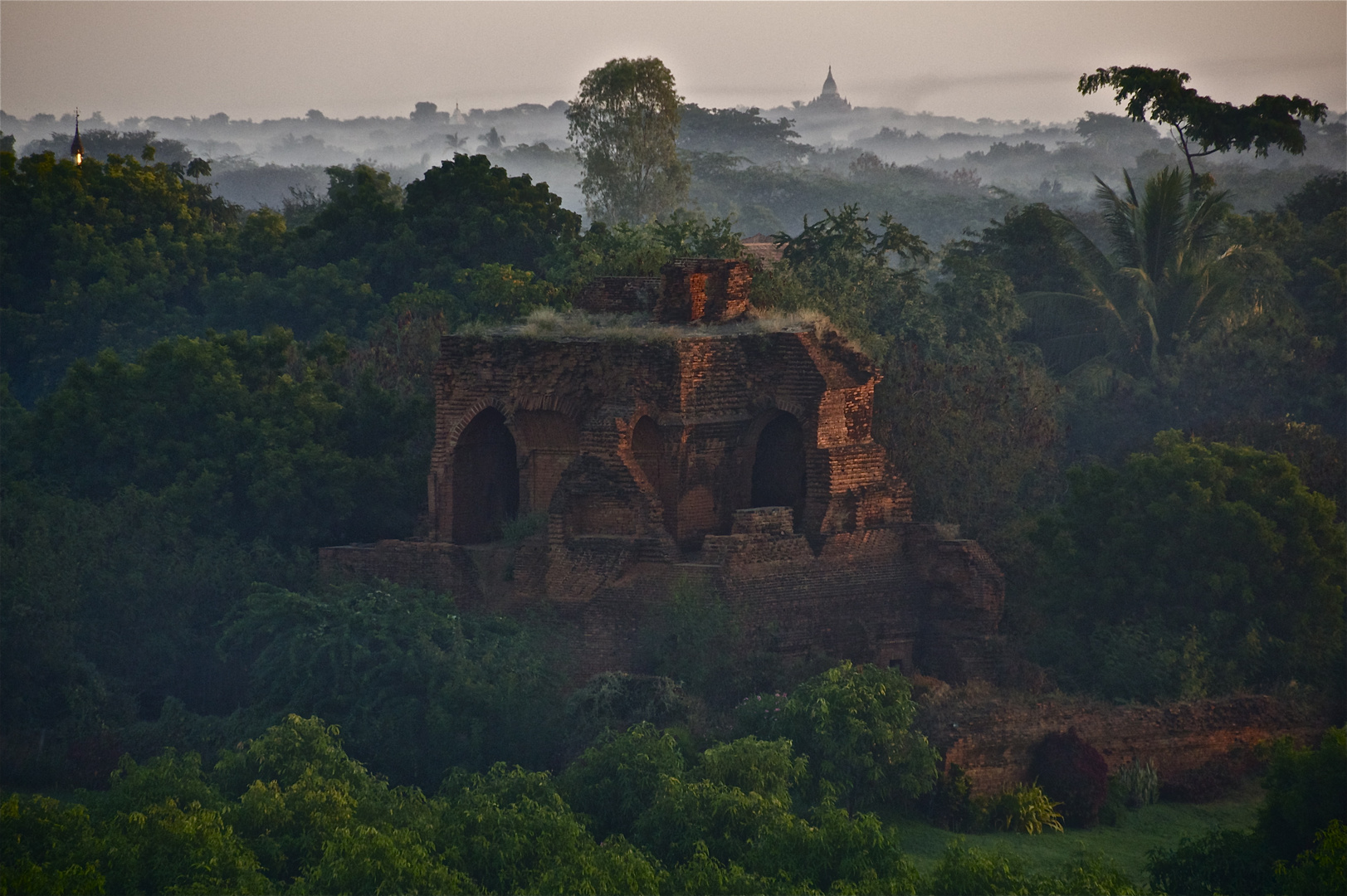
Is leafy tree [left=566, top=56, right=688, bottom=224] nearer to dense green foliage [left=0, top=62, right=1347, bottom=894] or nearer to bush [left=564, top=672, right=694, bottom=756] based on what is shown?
dense green foliage [left=0, top=62, right=1347, bottom=894]

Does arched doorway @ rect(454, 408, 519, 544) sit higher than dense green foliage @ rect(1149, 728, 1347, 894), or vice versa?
arched doorway @ rect(454, 408, 519, 544)

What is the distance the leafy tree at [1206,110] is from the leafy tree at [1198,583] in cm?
1308

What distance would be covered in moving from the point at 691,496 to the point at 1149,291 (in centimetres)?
1365

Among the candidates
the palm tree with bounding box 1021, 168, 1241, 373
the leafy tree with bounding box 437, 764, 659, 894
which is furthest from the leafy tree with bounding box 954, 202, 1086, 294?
the leafy tree with bounding box 437, 764, 659, 894

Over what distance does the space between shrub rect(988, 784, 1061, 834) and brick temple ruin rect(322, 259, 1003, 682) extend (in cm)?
268

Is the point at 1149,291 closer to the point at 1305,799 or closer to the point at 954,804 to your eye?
the point at 954,804

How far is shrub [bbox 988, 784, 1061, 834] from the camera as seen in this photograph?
15.0 metres

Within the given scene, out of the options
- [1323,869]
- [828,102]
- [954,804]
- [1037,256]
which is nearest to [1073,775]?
[954,804]

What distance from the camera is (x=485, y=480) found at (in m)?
19.0

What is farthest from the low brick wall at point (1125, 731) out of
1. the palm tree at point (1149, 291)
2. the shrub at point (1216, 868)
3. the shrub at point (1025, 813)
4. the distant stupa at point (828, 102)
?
the distant stupa at point (828, 102)

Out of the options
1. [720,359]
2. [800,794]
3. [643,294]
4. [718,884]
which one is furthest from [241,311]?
[718,884]

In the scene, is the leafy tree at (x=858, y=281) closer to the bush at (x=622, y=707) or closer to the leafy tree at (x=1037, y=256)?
the leafy tree at (x=1037, y=256)

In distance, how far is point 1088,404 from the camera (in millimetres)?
26391

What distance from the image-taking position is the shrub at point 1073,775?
15.2 metres
